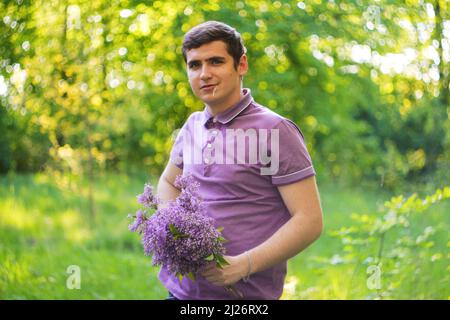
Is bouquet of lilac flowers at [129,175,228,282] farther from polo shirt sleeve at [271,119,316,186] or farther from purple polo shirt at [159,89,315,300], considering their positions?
polo shirt sleeve at [271,119,316,186]

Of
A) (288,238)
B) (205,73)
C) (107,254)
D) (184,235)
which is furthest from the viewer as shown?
(107,254)

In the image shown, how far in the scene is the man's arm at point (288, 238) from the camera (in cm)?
172

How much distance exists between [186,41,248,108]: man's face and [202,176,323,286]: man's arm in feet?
1.26

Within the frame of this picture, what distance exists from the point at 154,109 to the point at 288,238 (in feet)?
8.61

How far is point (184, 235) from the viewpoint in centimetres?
163

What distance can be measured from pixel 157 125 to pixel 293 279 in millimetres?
1510

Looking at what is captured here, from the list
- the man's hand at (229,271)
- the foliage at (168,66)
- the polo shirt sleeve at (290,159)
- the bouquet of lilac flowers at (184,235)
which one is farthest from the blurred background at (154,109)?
the bouquet of lilac flowers at (184,235)

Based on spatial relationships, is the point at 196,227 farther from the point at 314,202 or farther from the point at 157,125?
the point at 157,125

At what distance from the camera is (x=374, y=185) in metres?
7.46

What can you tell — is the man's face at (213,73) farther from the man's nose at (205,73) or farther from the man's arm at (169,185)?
the man's arm at (169,185)

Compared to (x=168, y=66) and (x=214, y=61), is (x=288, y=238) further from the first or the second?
(x=168, y=66)

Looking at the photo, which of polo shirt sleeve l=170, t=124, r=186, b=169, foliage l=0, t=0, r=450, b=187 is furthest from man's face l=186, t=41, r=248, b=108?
foliage l=0, t=0, r=450, b=187

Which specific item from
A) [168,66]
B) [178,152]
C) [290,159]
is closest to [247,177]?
[290,159]
